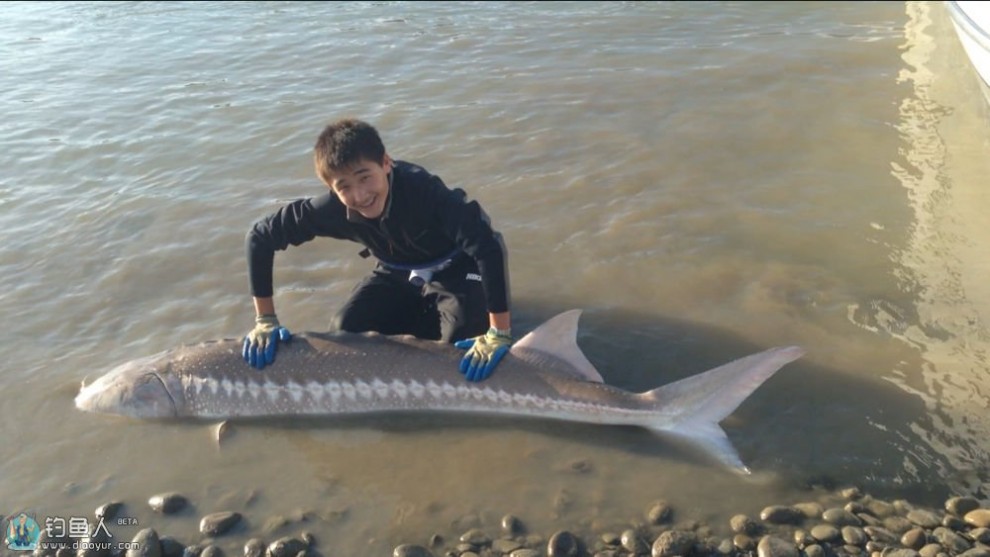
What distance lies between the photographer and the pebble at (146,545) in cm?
398

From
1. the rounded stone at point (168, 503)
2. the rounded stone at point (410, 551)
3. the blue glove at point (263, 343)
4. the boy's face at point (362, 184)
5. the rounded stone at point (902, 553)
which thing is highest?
the boy's face at point (362, 184)

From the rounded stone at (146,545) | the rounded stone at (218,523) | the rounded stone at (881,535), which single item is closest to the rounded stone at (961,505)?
the rounded stone at (881,535)

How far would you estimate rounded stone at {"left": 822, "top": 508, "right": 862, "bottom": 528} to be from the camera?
12.5 feet

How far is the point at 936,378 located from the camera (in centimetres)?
472

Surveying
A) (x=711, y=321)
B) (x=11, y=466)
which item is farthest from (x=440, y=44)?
(x=11, y=466)

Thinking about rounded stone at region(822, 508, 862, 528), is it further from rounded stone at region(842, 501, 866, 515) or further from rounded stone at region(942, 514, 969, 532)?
rounded stone at region(942, 514, 969, 532)

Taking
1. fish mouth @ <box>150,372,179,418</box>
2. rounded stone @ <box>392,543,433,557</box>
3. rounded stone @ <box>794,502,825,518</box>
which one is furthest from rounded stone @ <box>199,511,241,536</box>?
rounded stone @ <box>794,502,825,518</box>

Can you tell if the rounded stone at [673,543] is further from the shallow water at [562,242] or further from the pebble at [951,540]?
the pebble at [951,540]

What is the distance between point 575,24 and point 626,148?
204 inches

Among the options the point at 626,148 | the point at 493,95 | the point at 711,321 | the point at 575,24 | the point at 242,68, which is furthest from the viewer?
the point at 575,24

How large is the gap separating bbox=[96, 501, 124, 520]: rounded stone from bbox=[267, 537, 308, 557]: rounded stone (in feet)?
2.95

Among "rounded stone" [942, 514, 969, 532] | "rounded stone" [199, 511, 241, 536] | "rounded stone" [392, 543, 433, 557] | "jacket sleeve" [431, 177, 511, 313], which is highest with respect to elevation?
"jacket sleeve" [431, 177, 511, 313]

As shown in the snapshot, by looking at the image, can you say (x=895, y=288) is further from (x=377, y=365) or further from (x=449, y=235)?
(x=377, y=365)

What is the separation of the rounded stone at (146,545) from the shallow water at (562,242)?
4.9 inches
